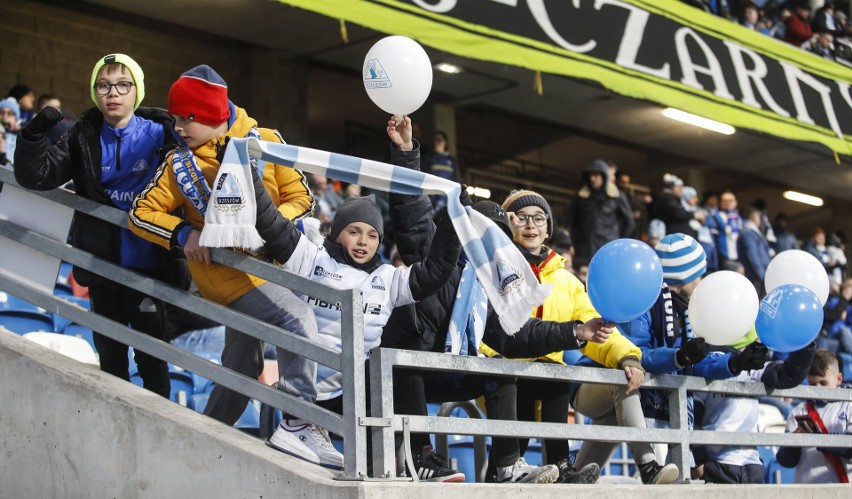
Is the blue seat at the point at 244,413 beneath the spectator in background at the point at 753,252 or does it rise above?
beneath

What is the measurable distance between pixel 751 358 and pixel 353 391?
2365 mm

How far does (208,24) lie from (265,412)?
25.9ft

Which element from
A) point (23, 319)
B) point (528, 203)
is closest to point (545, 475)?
point (528, 203)

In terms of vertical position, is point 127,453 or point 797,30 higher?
point 797,30

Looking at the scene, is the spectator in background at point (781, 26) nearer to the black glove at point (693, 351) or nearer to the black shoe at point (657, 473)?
the black glove at point (693, 351)

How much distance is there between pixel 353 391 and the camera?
12.9 feet

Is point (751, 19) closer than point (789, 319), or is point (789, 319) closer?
point (789, 319)

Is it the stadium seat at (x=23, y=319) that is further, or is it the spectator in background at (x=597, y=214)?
the spectator in background at (x=597, y=214)

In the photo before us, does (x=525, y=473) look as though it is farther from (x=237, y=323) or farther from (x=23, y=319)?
(x=23, y=319)

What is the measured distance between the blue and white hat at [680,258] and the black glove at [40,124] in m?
3.06

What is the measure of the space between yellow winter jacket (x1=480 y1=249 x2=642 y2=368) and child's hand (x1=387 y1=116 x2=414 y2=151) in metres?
1.12

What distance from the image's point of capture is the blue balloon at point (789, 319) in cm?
552

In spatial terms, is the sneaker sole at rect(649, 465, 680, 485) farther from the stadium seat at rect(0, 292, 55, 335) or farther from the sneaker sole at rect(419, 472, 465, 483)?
the stadium seat at rect(0, 292, 55, 335)

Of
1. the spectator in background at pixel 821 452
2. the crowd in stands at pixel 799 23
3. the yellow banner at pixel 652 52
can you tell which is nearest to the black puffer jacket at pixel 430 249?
the spectator in background at pixel 821 452
